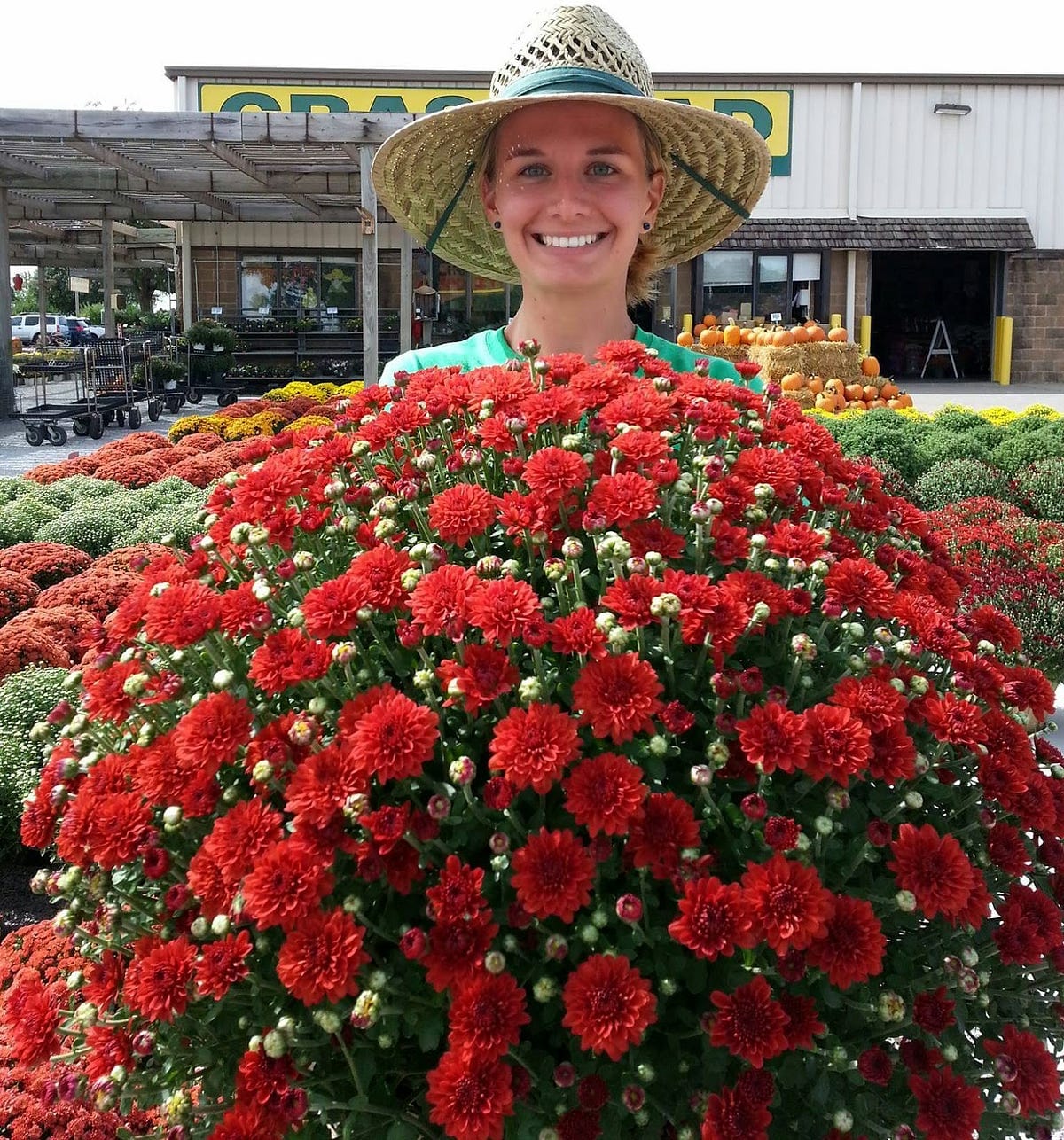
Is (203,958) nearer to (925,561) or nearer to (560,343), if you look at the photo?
(925,561)

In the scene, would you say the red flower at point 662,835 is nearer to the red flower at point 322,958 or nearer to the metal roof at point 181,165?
the red flower at point 322,958

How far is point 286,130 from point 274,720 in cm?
1200

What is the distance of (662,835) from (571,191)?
1560 mm

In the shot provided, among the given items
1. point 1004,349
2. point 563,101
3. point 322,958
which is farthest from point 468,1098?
point 1004,349

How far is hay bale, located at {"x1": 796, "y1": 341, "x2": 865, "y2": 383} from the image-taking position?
39.9 ft

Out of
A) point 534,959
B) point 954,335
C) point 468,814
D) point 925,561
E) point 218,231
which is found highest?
point 218,231

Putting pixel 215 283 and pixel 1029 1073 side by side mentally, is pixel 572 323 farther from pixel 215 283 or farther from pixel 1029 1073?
pixel 215 283

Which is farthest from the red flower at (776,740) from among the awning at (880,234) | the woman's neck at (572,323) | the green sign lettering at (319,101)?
the green sign lettering at (319,101)

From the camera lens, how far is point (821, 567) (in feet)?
4.33

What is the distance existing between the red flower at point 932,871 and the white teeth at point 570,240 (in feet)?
5.07

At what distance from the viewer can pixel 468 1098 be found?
1031 mm

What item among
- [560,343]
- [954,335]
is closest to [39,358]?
[954,335]

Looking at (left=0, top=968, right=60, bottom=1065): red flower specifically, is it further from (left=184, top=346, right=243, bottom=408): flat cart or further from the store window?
the store window

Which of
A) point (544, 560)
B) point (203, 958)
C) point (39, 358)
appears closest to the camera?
point (203, 958)
